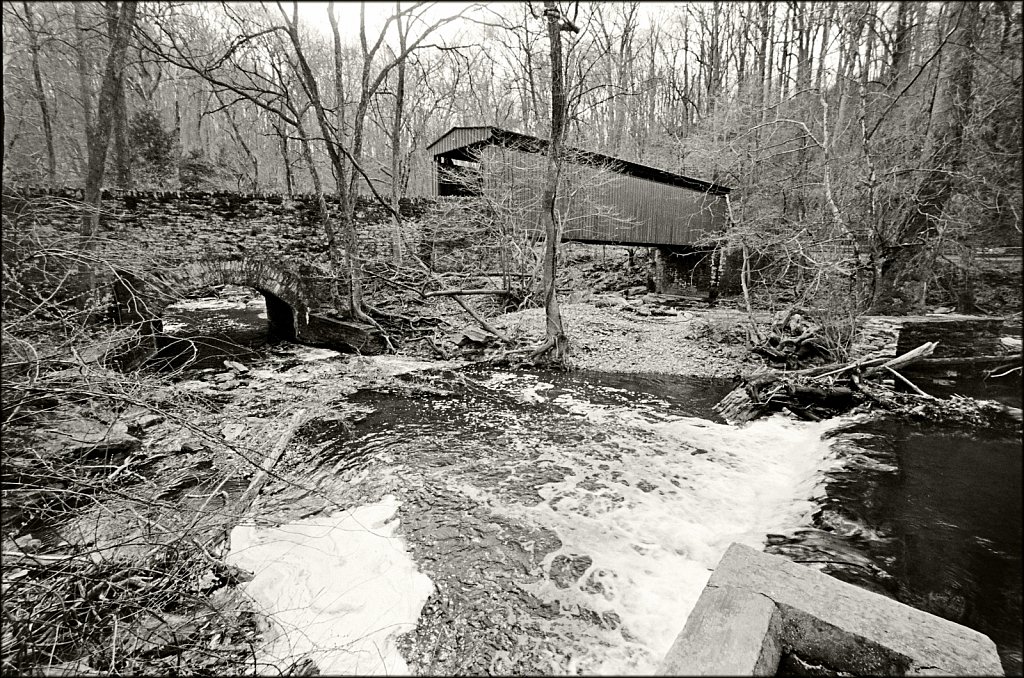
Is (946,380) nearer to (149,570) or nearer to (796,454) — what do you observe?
(796,454)

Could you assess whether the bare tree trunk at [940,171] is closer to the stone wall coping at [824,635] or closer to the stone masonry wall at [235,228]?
the stone wall coping at [824,635]

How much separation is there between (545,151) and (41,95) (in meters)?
11.3

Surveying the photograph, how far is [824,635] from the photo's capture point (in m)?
1.88

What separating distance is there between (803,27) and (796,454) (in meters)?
4.75

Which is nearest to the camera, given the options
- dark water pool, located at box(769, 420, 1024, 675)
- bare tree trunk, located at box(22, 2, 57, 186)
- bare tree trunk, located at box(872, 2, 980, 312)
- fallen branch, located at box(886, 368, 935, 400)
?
dark water pool, located at box(769, 420, 1024, 675)

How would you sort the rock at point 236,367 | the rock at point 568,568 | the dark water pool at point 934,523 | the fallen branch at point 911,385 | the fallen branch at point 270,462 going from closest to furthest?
the dark water pool at point 934,523 → the rock at point 568,568 → the fallen branch at point 270,462 → the fallen branch at point 911,385 → the rock at point 236,367

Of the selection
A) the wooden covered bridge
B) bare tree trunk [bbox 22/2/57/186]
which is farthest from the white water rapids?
the wooden covered bridge

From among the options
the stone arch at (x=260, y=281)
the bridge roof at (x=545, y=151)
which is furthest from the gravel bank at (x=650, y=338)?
the stone arch at (x=260, y=281)

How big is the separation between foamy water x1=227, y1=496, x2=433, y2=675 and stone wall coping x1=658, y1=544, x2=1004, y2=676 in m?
1.52

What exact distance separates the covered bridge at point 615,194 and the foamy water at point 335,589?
35.1ft

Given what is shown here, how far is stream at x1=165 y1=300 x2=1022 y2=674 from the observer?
2.47 meters

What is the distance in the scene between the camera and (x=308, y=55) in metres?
9.43

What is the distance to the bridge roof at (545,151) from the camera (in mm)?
12695

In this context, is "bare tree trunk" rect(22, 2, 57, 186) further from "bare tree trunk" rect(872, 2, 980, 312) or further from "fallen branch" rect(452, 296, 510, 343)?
"fallen branch" rect(452, 296, 510, 343)
